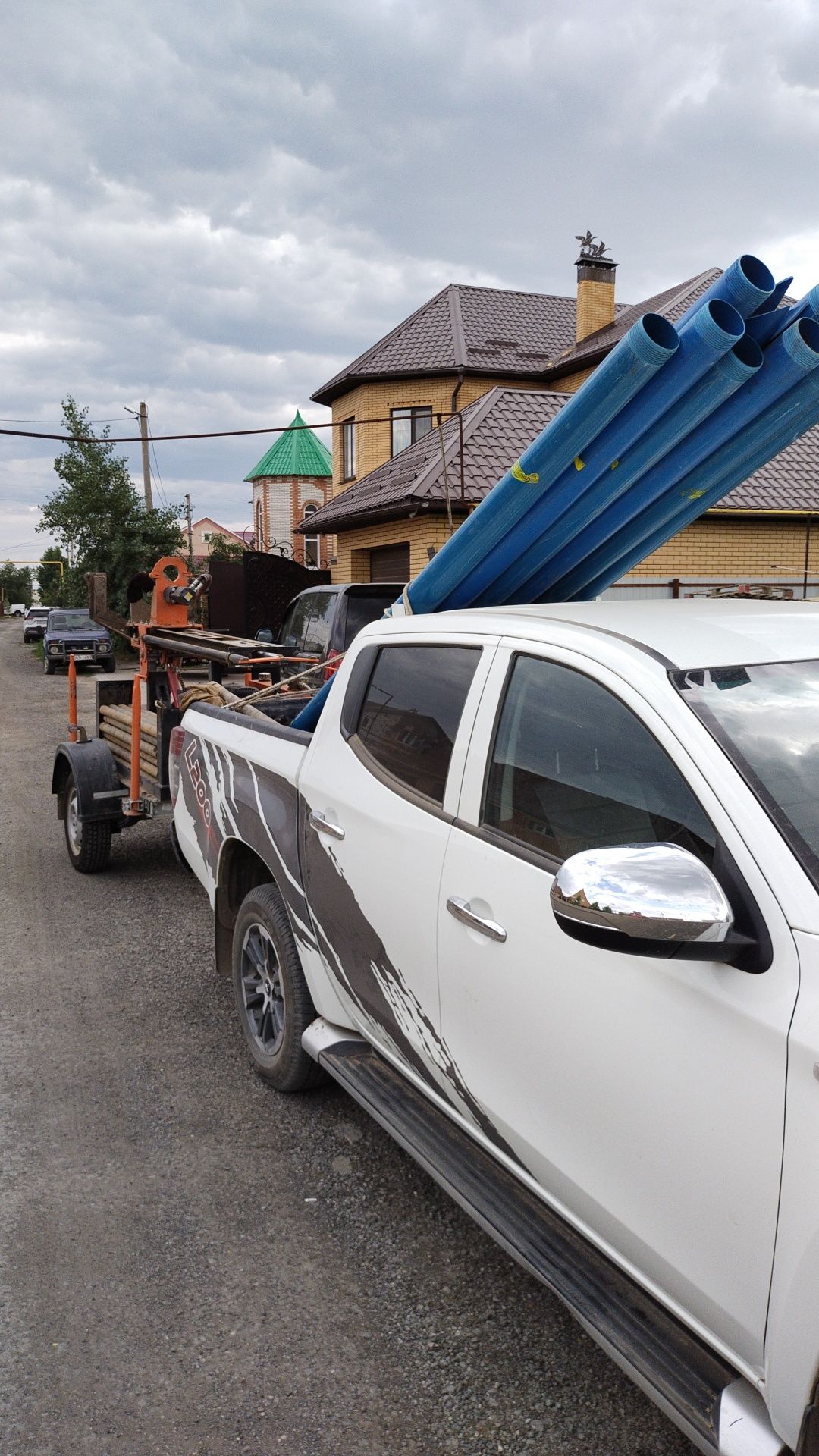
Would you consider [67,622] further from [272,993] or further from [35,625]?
[272,993]

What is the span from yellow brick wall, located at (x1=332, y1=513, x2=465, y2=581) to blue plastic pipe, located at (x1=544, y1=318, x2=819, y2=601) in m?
10.6

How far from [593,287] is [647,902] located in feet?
82.1

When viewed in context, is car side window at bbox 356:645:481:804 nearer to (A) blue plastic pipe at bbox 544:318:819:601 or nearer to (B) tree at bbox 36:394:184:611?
(A) blue plastic pipe at bbox 544:318:819:601

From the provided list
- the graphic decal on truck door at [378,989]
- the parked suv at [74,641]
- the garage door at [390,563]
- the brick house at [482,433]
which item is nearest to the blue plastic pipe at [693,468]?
the graphic decal on truck door at [378,989]

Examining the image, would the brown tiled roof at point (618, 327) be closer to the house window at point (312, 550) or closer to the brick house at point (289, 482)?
the house window at point (312, 550)

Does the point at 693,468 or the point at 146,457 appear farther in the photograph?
the point at 146,457

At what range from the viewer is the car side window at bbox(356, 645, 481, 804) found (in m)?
2.87

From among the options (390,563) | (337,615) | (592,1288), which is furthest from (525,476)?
(390,563)

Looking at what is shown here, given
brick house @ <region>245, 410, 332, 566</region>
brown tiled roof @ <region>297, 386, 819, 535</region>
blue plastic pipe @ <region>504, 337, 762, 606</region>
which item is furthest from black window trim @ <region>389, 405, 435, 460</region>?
brick house @ <region>245, 410, 332, 566</region>

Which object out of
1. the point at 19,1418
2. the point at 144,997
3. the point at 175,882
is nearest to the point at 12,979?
the point at 144,997

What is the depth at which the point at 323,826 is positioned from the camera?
133 inches

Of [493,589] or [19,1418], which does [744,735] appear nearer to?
[493,589]

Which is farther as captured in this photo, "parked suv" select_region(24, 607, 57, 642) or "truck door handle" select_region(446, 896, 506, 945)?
"parked suv" select_region(24, 607, 57, 642)

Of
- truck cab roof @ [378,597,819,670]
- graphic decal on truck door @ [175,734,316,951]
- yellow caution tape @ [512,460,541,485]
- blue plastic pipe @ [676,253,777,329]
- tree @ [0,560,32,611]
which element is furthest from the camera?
tree @ [0,560,32,611]
